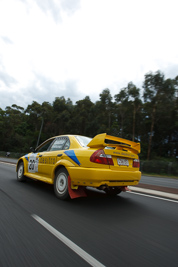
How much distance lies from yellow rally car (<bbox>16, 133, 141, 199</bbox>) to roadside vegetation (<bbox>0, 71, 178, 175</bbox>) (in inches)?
717

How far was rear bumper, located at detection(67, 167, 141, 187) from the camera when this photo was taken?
3.76 m

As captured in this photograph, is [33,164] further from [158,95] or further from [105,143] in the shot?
[158,95]

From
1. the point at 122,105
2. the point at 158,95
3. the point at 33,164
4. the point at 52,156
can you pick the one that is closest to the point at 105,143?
the point at 52,156

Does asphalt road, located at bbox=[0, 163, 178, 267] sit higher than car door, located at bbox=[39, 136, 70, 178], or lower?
lower

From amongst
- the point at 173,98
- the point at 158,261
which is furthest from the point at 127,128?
the point at 158,261

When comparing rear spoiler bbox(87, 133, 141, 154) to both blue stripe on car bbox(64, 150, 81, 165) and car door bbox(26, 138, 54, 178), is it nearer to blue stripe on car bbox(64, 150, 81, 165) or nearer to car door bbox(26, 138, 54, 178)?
blue stripe on car bbox(64, 150, 81, 165)

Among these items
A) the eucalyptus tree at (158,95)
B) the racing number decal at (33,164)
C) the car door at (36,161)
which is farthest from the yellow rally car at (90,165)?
the eucalyptus tree at (158,95)

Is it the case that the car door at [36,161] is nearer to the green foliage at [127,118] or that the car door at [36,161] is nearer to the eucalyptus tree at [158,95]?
the green foliage at [127,118]

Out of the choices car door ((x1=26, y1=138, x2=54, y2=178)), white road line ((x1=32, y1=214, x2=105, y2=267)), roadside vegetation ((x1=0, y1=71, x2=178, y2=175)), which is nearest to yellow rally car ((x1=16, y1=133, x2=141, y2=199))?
car door ((x1=26, y1=138, x2=54, y2=178))

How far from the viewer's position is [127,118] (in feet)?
139

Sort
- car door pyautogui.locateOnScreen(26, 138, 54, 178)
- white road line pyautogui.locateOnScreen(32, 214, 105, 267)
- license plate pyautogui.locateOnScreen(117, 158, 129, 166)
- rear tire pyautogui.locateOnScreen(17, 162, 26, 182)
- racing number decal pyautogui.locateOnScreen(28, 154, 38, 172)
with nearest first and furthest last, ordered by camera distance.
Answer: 1. white road line pyautogui.locateOnScreen(32, 214, 105, 267)
2. license plate pyautogui.locateOnScreen(117, 158, 129, 166)
3. car door pyautogui.locateOnScreen(26, 138, 54, 178)
4. racing number decal pyautogui.locateOnScreen(28, 154, 38, 172)
5. rear tire pyautogui.locateOnScreen(17, 162, 26, 182)

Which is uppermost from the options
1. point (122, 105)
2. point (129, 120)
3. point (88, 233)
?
point (122, 105)

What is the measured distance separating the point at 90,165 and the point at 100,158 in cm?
25

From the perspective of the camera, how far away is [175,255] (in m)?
2.25
